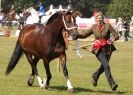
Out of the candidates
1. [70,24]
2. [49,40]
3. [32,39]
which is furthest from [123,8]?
[70,24]

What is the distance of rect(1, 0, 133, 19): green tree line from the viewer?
82.2 meters

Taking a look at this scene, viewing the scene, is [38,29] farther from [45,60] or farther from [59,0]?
[59,0]

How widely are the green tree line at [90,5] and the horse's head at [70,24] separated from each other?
6047 cm

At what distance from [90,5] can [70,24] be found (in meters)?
97.5

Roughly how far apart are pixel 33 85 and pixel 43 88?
1.02m

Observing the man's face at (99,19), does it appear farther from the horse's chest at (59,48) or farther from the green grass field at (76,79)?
the green grass field at (76,79)

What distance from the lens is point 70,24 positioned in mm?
13180

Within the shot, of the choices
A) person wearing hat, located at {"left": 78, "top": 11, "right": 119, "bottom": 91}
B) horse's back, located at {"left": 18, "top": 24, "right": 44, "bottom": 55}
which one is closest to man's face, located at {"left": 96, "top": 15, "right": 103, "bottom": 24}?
person wearing hat, located at {"left": 78, "top": 11, "right": 119, "bottom": 91}

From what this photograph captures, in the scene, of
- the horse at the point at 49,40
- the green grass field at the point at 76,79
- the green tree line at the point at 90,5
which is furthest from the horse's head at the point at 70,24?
the green tree line at the point at 90,5

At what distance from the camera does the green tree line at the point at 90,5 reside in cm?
8219

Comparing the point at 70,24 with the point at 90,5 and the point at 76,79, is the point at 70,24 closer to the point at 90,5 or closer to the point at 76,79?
the point at 76,79

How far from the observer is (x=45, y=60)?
1371cm

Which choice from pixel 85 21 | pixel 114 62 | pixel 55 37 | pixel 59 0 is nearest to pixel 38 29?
pixel 55 37

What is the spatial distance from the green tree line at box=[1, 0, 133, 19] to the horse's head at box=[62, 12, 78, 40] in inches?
2381
